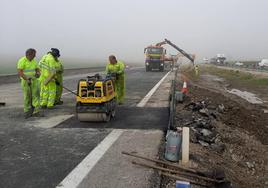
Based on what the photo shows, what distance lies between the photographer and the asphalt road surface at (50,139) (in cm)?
506

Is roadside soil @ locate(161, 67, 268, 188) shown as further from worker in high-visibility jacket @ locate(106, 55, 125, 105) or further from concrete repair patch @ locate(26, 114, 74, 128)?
concrete repair patch @ locate(26, 114, 74, 128)

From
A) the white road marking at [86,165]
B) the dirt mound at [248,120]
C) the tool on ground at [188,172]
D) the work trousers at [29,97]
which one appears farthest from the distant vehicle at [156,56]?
the tool on ground at [188,172]

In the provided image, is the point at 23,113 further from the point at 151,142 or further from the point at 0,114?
the point at 151,142

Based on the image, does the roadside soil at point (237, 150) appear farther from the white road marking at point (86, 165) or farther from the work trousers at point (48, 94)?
the work trousers at point (48, 94)

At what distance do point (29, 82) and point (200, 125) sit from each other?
5115 mm

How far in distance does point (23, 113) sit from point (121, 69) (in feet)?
12.1

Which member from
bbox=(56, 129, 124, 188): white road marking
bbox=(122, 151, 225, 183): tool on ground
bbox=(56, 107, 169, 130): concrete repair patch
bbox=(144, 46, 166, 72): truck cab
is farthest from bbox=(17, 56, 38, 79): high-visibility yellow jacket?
bbox=(144, 46, 166, 72): truck cab

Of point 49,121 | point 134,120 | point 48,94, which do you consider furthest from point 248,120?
point 49,121

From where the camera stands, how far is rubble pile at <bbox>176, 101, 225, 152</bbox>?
25.7 ft

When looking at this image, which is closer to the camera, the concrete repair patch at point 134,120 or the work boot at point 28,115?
the concrete repair patch at point 134,120

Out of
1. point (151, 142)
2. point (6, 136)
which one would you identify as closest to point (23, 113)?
point (6, 136)

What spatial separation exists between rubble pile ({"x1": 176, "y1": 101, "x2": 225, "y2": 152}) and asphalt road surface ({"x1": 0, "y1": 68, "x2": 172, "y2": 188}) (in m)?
0.67

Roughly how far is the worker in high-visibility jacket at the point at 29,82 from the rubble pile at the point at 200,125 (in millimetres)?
4307

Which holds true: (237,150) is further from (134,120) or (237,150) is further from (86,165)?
(86,165)
